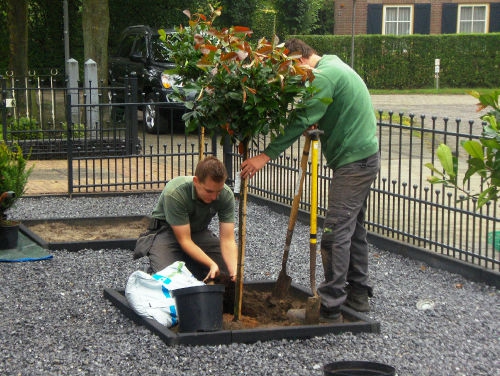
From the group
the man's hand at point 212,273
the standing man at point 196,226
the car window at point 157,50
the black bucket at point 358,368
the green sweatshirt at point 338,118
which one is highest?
the car window at point 157,50

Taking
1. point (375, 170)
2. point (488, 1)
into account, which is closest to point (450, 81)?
point (488, 1)

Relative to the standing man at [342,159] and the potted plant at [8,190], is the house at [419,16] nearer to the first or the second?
the potted plant at [8,190]

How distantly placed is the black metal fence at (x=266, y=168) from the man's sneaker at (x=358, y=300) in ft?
4.69

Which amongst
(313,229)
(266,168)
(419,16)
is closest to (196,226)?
(313,229)

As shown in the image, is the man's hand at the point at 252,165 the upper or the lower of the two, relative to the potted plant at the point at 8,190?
A: upper

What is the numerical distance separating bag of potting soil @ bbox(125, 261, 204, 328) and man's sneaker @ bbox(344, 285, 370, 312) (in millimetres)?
1188

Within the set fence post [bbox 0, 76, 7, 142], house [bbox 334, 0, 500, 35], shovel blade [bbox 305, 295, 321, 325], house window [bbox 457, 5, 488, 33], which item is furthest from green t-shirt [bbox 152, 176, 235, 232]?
house window [bbox 457, 5, 488, 33]

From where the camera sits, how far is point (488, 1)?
1433 inches

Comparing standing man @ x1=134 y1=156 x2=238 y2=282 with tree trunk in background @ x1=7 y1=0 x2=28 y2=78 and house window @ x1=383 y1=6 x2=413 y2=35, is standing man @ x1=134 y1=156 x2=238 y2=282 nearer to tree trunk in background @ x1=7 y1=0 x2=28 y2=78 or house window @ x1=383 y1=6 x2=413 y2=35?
tree trunk in background @ x1=7 y1=0 x2=28 y2=78

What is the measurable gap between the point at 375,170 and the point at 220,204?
113 cm

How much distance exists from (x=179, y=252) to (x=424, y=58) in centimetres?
2746

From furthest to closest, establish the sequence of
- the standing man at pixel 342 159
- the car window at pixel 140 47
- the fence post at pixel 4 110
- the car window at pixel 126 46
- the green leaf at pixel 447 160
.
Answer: the car window at pixel 126 46 → the car window at pixel 140 47 → the fence post at pixel 4 110 → the standing man at pixel 342 159 → the green leaf at pixel 447 160

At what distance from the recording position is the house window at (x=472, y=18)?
36.4 metres

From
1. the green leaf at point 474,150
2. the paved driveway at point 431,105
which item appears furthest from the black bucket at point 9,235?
the paved driveway at point 431,105
